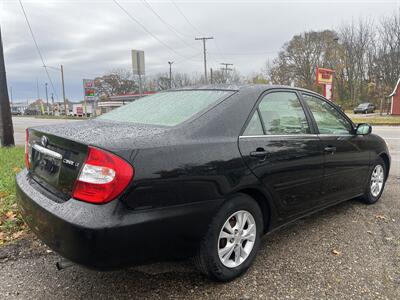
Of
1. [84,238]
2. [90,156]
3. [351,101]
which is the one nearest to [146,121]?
[90,156]

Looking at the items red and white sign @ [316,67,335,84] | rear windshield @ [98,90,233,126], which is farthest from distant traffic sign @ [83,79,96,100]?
rear windshield @ [98,90,233,126]

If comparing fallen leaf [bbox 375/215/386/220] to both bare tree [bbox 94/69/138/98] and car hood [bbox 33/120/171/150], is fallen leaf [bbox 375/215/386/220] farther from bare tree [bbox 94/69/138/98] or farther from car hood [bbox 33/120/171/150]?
bare tree [bbox 94/69/138/98]

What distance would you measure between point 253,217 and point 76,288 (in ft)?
4.80

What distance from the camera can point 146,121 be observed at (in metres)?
2.83

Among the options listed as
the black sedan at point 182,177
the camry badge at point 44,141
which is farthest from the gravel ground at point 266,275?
the camry badge at point 44,141

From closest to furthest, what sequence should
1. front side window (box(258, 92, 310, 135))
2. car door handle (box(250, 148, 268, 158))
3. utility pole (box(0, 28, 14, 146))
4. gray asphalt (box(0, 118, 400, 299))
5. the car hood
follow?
the car hood, gray asphalt (box(0, 118, 400, 299)), car door handle (box(250, 148, 268, 158)), front side window (box(258, 92, 310, 135)), utility pole (box(0, 28, 14, 146))

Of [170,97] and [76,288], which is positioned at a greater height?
[170,97]

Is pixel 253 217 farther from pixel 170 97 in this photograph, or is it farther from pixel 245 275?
pixel 170 97

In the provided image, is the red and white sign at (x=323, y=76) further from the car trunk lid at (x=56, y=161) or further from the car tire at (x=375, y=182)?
the car trunk lid at (x=56, y=161)

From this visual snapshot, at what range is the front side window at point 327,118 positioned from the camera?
3623mm

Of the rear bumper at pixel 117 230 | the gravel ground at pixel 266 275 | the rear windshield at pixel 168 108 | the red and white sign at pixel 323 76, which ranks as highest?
the red and white sign at pixel 323 76

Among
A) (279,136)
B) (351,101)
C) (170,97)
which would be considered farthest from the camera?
(351,101)

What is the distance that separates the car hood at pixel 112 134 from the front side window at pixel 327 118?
188cm

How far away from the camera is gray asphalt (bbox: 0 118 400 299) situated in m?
2.50
